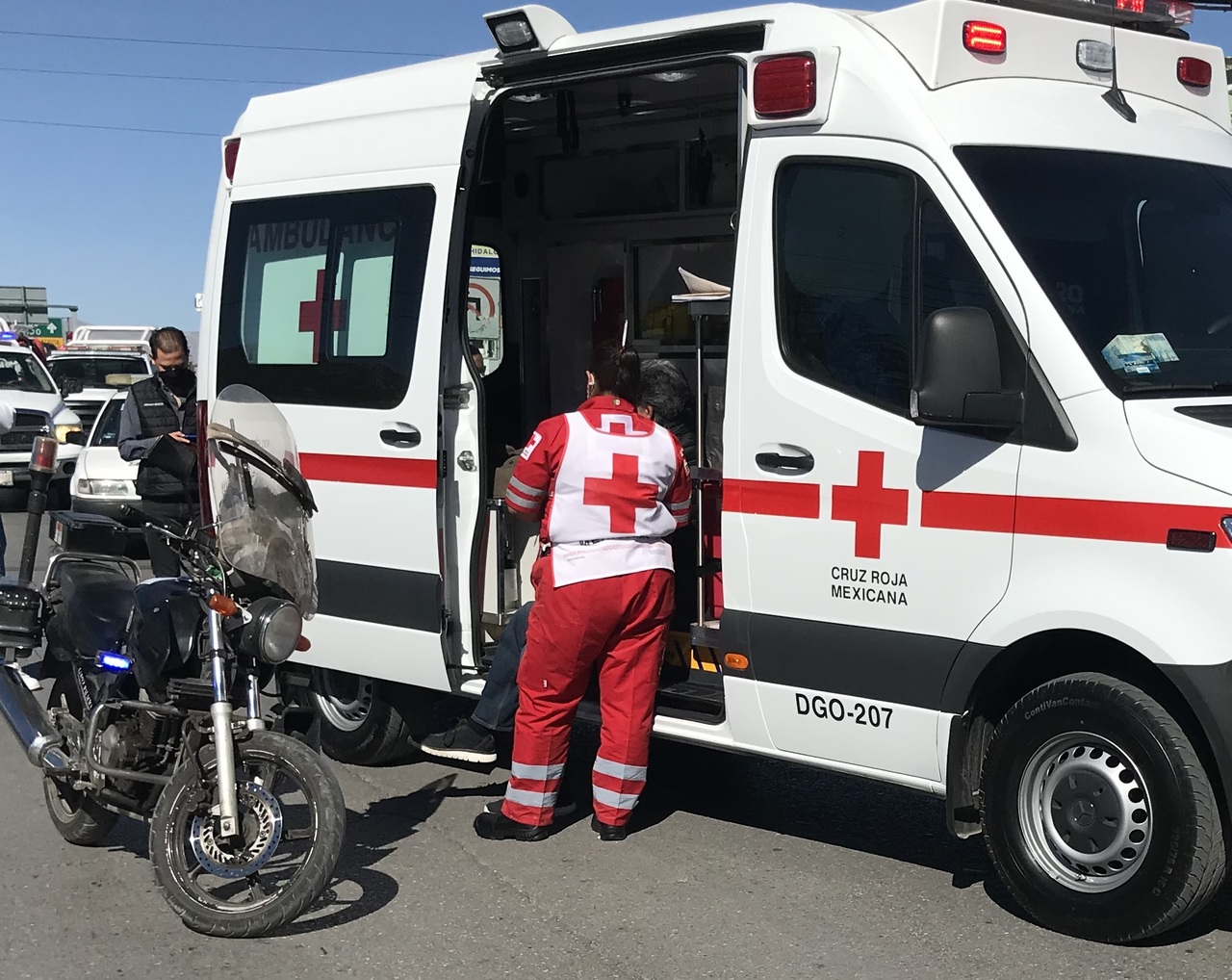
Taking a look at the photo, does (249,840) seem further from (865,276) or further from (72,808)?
(865,276)

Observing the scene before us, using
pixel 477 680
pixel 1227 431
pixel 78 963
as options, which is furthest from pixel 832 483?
pixel 78 963

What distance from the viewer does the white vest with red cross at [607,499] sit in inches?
216

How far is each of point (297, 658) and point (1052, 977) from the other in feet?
11.9

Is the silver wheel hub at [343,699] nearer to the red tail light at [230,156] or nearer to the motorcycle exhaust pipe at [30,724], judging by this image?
the motorcycle exhaust pipe at [30,724]

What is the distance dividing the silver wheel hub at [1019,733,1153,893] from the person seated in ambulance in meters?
1.94

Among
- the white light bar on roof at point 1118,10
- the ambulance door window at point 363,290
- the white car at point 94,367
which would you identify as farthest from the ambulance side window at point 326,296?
the white car at point 94,367

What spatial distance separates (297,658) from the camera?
6.82 meters

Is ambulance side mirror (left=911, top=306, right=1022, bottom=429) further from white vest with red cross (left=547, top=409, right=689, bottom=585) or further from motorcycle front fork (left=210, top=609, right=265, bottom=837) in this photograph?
motorcycle front fork (left=210, top=609, right=265, bottom=837)

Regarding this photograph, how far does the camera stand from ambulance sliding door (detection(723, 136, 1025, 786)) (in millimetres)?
4617

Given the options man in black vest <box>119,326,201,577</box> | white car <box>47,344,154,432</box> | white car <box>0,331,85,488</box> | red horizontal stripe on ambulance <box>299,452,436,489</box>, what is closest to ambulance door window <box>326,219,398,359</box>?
red horizontal stripe on ambulance <box>299,452,436,489</box>

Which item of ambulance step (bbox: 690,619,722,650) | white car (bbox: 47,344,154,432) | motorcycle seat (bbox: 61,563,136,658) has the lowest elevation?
white car (bbox: 47,344,154,432)

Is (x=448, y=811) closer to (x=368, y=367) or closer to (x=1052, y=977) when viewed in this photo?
(x=368, y=367)

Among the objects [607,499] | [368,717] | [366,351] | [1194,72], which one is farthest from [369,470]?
[1194,72]

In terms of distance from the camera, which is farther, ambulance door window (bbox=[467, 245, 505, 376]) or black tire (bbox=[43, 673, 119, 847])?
ambulance door window (bbox=[467, 245, 505, 376])
